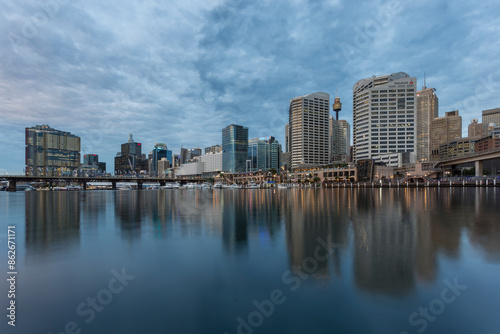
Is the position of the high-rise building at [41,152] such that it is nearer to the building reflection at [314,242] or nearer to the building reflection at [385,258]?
the building reflection at [314,242]

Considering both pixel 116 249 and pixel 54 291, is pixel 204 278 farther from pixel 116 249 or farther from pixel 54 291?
pixel 116 249

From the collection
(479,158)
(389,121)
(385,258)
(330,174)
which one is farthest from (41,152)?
(479,158)

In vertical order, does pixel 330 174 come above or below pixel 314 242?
above

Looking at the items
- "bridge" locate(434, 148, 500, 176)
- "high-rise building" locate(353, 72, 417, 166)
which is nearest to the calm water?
"bridge" locate(434, 148, 500, 176)

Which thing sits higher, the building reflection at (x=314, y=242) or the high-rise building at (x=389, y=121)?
the high-rise building at (x=389, y=121)

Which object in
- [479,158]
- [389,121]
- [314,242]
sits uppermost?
[389,121]

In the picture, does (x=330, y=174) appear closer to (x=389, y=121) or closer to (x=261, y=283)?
(x=389, y=121)

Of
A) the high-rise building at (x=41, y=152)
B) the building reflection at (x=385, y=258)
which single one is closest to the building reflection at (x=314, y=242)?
the building reflection at (x=385, y=258)

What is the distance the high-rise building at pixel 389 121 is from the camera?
15762cm

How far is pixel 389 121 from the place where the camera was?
160 metres

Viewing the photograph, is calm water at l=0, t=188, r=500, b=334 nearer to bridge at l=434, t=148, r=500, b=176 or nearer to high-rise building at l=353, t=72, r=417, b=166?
bridge at l=434, t=148, r=500, b=176

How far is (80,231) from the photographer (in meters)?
15.1

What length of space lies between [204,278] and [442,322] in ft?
20.8

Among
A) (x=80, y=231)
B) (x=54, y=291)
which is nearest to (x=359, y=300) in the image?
(x=54, y=291)
